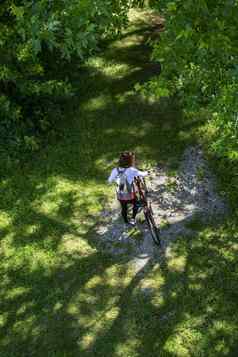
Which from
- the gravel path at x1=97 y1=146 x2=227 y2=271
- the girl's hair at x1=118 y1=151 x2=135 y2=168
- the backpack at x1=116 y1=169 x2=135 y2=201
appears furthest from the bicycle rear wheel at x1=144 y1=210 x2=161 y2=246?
the girl's hair at x1=118 y1=151 x2=135 y2=168

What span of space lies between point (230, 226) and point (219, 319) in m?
2.88

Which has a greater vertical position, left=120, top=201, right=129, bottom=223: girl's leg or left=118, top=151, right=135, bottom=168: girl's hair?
left=118, top=151, right=135, bottom=168: girl's hair

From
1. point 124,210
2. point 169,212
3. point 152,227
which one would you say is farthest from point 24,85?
point 152,227

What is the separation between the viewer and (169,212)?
13.6 m

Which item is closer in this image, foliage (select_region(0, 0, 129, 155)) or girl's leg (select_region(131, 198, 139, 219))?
girl's leg (select_region(131, 198, 139, 219))

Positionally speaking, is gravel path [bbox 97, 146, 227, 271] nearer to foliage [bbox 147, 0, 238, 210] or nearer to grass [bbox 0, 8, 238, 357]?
grass [bbox 0, 8, 238, 357]

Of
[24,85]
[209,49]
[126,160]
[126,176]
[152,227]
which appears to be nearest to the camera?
[209,49]

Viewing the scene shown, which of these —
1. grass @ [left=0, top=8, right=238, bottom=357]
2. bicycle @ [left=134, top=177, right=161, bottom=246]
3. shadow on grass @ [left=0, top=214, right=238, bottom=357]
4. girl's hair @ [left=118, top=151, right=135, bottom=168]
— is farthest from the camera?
bicycle @ [left=134, top=177, right=161, bottom=246]

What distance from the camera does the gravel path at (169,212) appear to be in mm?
12672

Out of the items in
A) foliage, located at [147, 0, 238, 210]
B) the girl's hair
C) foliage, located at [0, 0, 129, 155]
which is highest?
foliage, located at [0, 0, 129, 155]

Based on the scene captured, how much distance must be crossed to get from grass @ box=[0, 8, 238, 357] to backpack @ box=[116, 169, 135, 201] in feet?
5.31

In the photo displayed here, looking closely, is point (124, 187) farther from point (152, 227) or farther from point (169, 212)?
point (169, 212)

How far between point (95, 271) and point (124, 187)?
220 cm

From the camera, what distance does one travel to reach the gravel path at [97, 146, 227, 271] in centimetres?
1267
